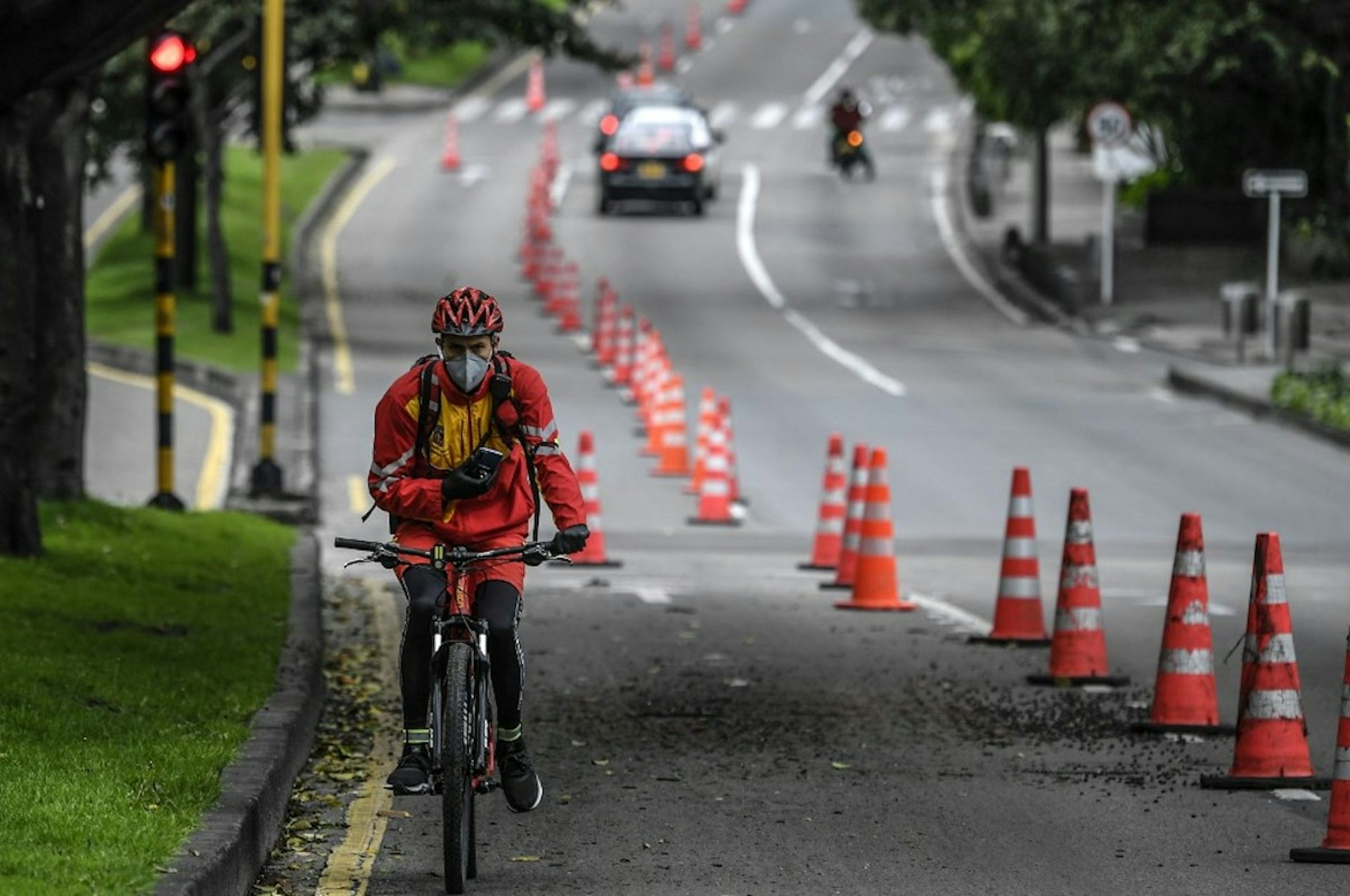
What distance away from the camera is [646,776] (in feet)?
37.3

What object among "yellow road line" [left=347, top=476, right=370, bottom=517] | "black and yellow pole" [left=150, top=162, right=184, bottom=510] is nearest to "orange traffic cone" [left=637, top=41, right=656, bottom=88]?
"yellow road line" [left=347, top=476, right=370, bottom=517]

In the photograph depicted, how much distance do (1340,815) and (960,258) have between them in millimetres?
42594

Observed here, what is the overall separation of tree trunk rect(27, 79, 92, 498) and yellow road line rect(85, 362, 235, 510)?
14.9 feet

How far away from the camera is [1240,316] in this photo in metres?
36.9

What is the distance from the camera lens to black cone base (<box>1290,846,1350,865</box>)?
31.7 ft

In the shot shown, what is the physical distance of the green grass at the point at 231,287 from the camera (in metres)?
37.6

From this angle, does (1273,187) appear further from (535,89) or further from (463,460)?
(535,89)

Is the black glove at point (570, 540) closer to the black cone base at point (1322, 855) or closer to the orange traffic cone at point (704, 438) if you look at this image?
the black cone base at point (1322, 855)

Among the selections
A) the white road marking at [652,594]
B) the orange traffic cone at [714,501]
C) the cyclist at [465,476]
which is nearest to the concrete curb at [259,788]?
the cyclist at [465,476]

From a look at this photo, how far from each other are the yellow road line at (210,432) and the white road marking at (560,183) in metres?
22.5

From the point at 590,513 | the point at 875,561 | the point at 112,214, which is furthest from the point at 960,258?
the point at 875,561

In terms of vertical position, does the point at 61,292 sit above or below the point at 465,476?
below

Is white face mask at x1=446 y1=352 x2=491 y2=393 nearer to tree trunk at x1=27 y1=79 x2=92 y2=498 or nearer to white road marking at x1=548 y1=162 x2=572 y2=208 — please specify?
tree trunk at x1=27 y1=79 x2=92 y2=498

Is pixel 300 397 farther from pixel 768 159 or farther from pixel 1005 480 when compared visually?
pixel 768 159
